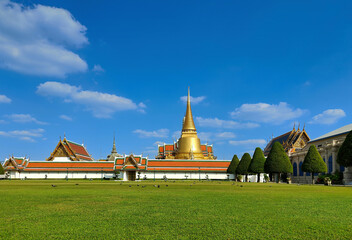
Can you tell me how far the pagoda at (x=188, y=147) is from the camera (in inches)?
4040

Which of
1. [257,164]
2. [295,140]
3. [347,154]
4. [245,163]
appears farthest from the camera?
[295,140]

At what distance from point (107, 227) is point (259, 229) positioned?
A: 3.69 m

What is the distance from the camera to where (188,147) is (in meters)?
104

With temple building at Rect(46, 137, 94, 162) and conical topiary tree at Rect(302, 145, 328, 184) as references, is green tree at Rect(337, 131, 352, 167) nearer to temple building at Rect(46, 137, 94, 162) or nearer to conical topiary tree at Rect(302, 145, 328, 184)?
conical topiary tree at Rect(302, 145, 328, 184)

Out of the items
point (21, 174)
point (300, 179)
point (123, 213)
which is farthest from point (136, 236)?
point (21, 174)

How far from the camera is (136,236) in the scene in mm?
6418

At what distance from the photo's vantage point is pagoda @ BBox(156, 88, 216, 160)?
10262cm

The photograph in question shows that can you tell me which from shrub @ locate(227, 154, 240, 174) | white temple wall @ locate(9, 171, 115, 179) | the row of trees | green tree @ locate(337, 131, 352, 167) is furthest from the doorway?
green tree @ locate(337, 131, 352, 167)

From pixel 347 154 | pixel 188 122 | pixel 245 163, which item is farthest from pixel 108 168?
pixel 347 154

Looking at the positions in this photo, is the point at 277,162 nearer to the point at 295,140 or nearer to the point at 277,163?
the point at 277,163

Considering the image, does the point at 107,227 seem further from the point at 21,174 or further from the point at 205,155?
the point at 205,155

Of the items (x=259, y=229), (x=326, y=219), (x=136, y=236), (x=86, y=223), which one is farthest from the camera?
(x=326, y=219)

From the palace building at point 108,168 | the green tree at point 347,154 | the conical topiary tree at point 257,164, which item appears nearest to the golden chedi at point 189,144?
the palace building at point 108,168

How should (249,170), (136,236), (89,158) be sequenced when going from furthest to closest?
(89,158) < (249,170) < (136,236)
